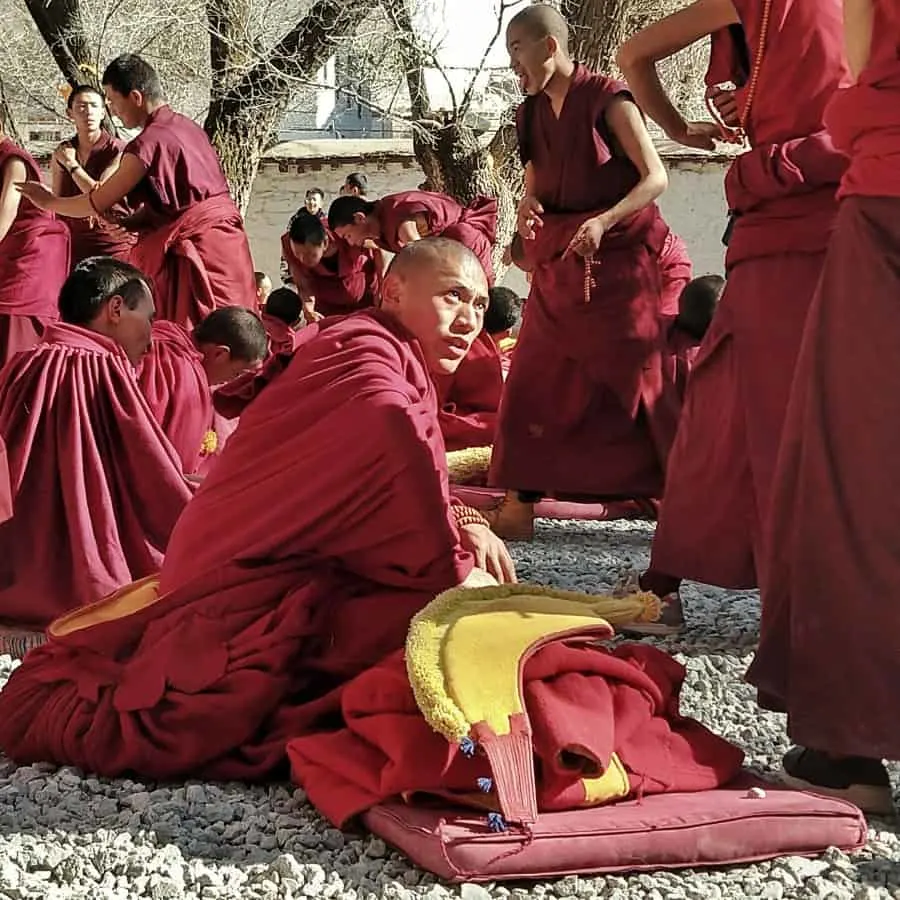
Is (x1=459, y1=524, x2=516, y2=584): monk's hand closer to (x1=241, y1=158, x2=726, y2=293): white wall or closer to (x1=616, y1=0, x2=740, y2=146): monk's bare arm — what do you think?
(x1=616, y1=0, x2=740, y2=146): monk's bare arm

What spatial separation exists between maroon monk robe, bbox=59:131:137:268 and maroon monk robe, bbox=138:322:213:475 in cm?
232

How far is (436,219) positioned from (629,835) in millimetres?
4781

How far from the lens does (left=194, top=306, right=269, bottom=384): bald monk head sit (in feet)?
16.8

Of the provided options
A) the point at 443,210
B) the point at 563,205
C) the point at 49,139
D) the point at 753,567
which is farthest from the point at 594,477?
the point at 49,139

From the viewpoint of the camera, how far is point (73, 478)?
3.65 metres

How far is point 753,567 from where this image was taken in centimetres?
330

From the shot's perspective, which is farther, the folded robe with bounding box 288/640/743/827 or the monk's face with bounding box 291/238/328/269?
the monk's face with bounding box 291/238/328/269

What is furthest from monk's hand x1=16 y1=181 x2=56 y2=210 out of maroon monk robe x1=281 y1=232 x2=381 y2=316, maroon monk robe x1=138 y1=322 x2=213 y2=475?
maroon monk robe x1=281 y1=232 x2=381 y2=316

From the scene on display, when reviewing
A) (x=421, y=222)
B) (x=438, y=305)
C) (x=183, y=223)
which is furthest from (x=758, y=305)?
(x=421, y=222)

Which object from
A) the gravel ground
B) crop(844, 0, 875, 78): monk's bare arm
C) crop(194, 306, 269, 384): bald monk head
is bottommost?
the gravel ground

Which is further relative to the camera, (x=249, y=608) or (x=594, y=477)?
(x=594, y=477)

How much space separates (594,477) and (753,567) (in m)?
1.54

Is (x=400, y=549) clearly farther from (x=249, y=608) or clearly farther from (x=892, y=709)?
(x=892, y=709)

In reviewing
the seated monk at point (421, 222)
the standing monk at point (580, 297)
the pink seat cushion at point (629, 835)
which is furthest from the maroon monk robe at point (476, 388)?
the pink seat cushion at point (629, 835)
